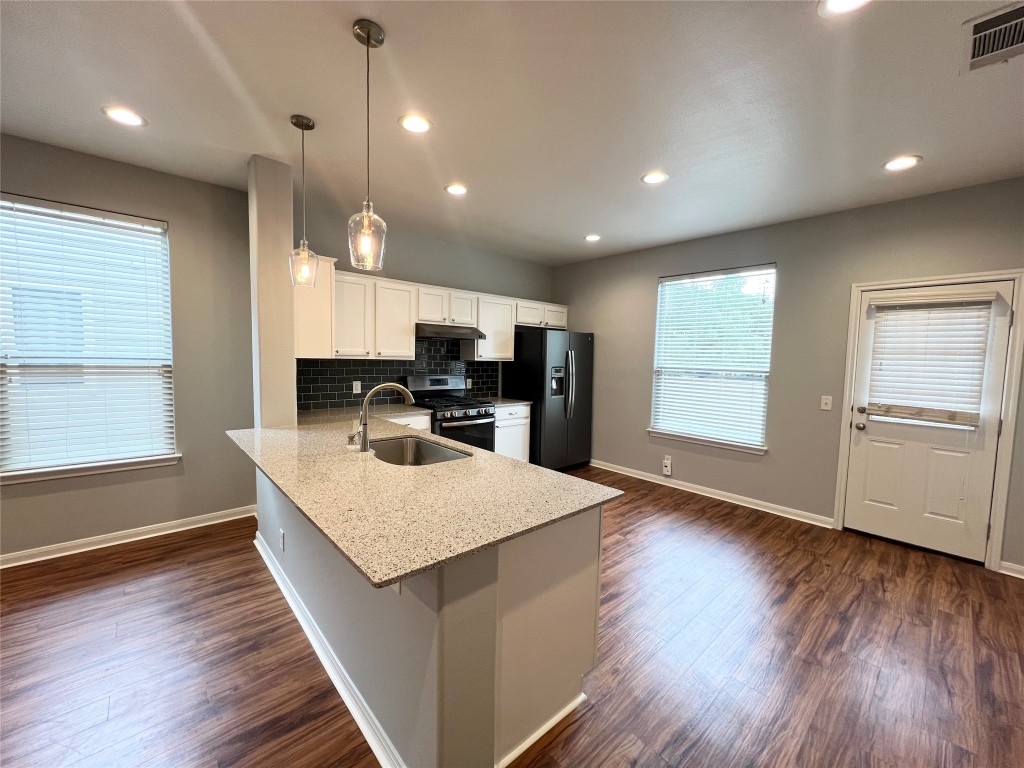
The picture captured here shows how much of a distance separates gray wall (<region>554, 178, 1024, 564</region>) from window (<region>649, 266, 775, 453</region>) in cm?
11

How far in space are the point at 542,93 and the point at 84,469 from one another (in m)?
3.69

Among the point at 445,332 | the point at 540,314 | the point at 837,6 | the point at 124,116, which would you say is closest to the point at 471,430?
the point at 445,332

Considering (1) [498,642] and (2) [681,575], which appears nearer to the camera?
(1) [498,642]

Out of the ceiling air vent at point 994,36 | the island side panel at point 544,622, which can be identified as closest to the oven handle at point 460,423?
the island side panel at point 544,622

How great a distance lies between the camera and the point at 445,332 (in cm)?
408

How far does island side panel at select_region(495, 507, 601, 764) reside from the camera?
53.2 inches

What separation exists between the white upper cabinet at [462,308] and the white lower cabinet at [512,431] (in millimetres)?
1036

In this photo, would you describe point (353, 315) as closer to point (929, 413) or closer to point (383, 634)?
point (383, 634)

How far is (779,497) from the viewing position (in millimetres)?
3701

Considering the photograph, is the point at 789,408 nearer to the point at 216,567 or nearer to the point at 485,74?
the point at 485,74

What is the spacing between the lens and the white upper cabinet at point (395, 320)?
3.72 m

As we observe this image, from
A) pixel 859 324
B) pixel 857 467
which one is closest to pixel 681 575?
pixel 857 467

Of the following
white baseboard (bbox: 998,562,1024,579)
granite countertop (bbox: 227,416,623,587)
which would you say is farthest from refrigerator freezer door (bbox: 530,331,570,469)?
white baseboard (bbox: 998,562,1024,579)

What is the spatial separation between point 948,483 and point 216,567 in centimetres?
514
